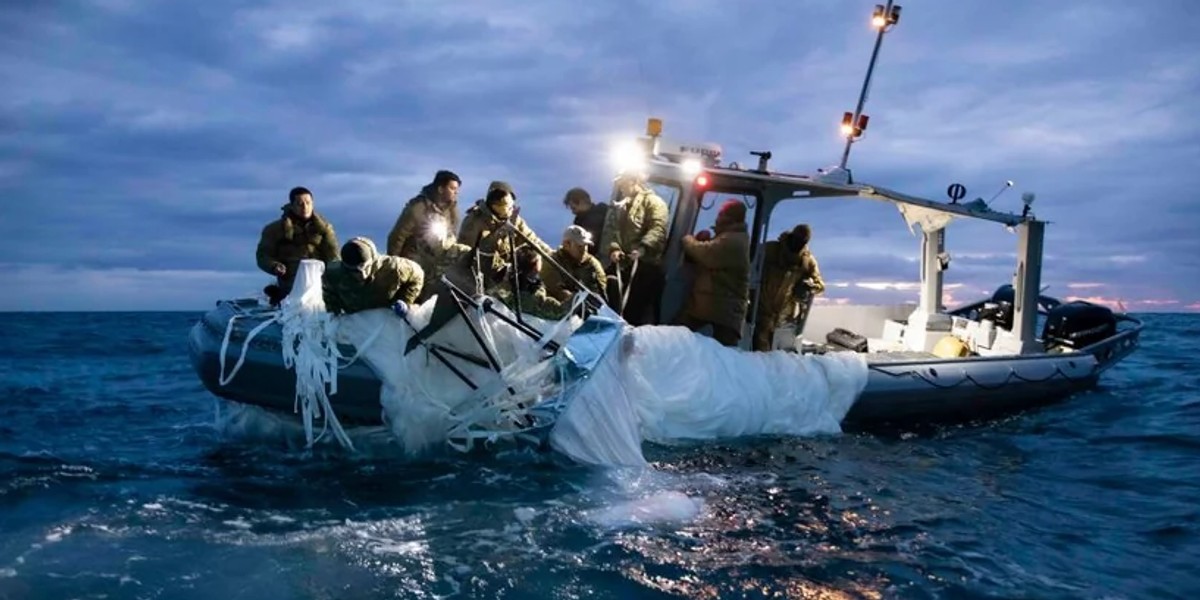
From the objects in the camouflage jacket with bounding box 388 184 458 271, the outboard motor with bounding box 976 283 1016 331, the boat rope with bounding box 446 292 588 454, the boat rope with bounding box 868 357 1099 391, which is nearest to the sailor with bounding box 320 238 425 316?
the camouflage jacket with bounding box 388 184 458 271

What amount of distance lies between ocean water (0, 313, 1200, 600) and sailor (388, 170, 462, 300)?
65.6 inches

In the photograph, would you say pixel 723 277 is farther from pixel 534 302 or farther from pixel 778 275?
pixel 534 302

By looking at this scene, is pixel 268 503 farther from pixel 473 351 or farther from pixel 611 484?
pixel 611 484

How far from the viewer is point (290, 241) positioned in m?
7.82

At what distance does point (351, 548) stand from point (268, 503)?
117 centimetres

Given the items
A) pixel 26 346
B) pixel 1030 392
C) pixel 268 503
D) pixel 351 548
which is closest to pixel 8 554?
pixel 268 503

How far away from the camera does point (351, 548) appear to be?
468 centimetres

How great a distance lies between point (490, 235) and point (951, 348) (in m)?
6.23

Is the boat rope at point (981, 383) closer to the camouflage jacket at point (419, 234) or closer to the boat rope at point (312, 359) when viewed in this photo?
the camouflage jacket at point (419, 234)

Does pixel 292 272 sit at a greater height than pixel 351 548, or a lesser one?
greater

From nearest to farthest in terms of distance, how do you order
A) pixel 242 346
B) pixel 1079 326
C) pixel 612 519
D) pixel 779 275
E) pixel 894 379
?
pixel 612 519 < pixel 242 346 < pixel 894 379 < pixel 779 275 < pixel 1079 326

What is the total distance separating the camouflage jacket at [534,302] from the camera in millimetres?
6715

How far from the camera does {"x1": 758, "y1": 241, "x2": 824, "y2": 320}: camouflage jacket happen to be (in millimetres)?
8641

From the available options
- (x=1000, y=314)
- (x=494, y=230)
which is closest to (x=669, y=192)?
(x=494, y=230)
